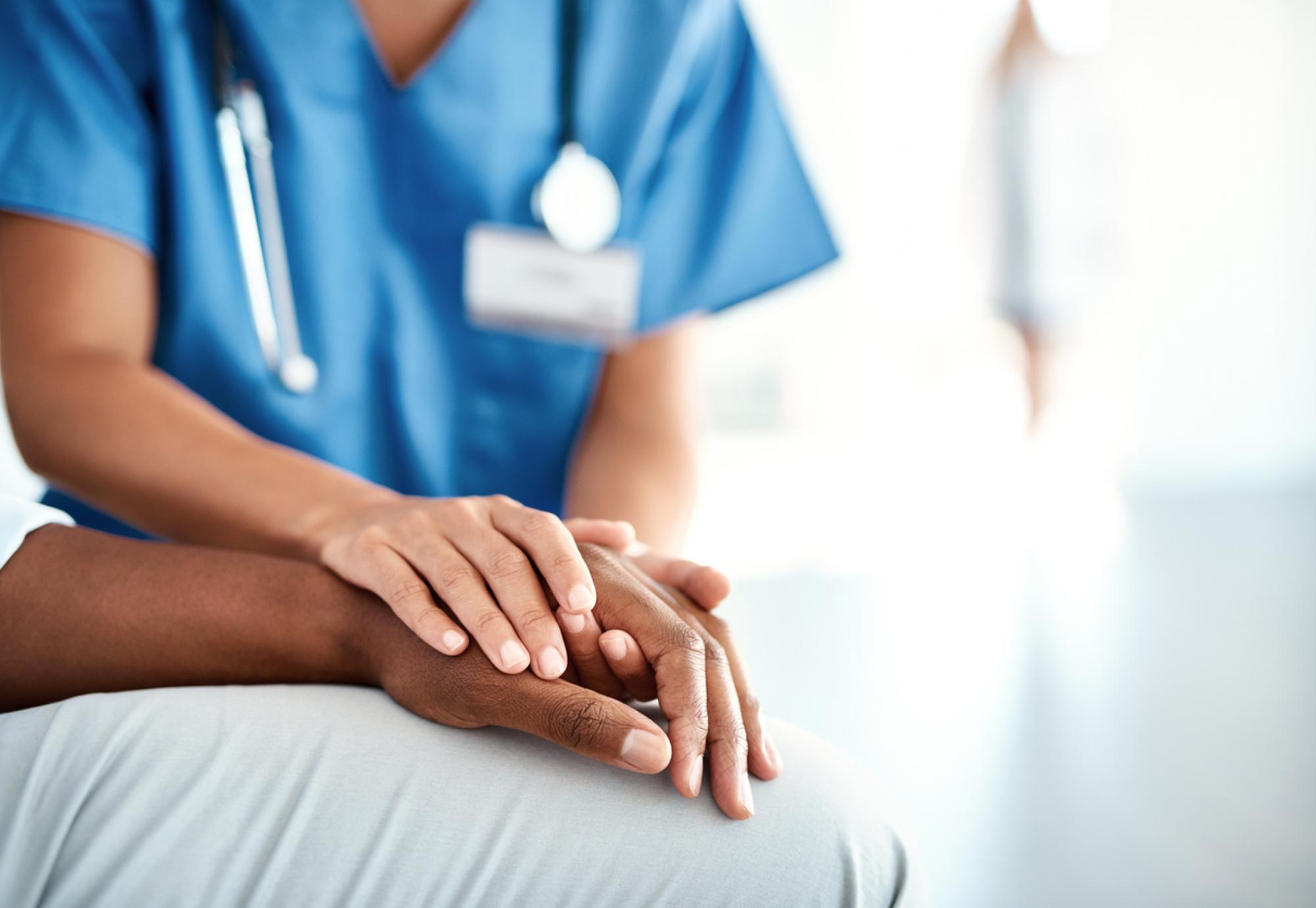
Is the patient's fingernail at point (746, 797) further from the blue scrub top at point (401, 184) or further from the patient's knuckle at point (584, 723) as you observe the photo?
the blue scrub top at point (401, 184)

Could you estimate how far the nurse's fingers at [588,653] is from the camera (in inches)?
21.4

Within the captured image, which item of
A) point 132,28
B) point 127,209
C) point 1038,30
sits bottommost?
point 127,209

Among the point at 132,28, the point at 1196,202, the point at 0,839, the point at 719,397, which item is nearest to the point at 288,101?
the point at 132,28

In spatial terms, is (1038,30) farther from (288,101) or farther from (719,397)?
(288,101)

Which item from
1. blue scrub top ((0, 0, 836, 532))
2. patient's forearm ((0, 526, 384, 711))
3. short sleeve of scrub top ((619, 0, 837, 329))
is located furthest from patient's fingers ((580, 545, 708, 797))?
short sleeve of scrub top ((619, 0, 837, 329))

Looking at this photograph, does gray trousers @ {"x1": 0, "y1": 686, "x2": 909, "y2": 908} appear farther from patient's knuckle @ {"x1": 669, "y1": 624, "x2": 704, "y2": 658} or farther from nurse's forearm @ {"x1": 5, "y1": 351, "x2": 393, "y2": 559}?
nurse's forearm @ {"x1": 5, "y1": 351, "x2": 393, "y2": 559}

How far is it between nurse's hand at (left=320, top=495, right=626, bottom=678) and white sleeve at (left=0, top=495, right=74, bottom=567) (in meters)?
0.17

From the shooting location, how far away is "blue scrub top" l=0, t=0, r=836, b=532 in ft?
2.73

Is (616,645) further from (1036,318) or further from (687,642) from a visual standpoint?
(1036,318)

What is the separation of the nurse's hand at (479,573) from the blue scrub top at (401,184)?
1.24ft

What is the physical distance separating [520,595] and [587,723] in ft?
0.30

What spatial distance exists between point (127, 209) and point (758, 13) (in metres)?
4.14

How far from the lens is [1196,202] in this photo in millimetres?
4754

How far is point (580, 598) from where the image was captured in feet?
1.74
